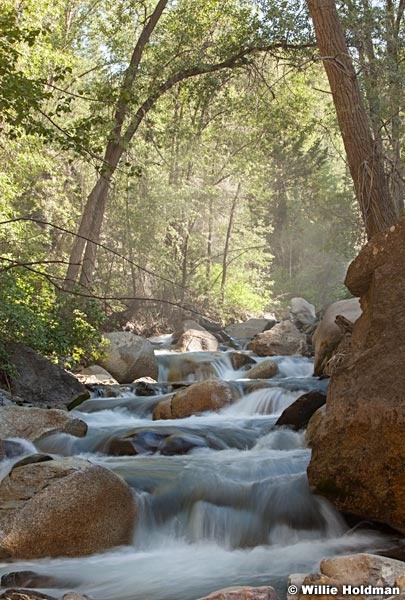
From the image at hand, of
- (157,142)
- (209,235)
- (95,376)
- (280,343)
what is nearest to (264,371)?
(280,343)

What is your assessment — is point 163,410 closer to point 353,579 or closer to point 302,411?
point 302,411

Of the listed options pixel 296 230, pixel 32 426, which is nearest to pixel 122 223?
pixel 32 426

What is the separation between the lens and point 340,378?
5.64 metres

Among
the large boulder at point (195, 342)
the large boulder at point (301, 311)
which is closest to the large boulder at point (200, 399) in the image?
the large boulder at point (195, 342)

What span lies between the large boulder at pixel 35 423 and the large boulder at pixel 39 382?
7.00 feet

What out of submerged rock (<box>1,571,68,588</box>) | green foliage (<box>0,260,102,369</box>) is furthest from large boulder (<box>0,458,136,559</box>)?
green foliage (<box>0,260,102,369</box>)

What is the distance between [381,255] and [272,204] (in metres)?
36.2

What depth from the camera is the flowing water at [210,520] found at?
187 inches

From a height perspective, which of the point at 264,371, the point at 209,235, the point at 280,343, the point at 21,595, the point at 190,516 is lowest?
the point at 21,595

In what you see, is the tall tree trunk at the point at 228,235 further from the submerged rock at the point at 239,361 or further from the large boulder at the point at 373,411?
the large boulder at the point at 373,411

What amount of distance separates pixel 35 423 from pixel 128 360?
613 centimetres

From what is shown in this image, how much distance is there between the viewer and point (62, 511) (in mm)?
5133

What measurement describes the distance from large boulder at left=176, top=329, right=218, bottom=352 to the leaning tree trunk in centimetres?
1059

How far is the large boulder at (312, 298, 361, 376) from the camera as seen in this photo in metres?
11.3
